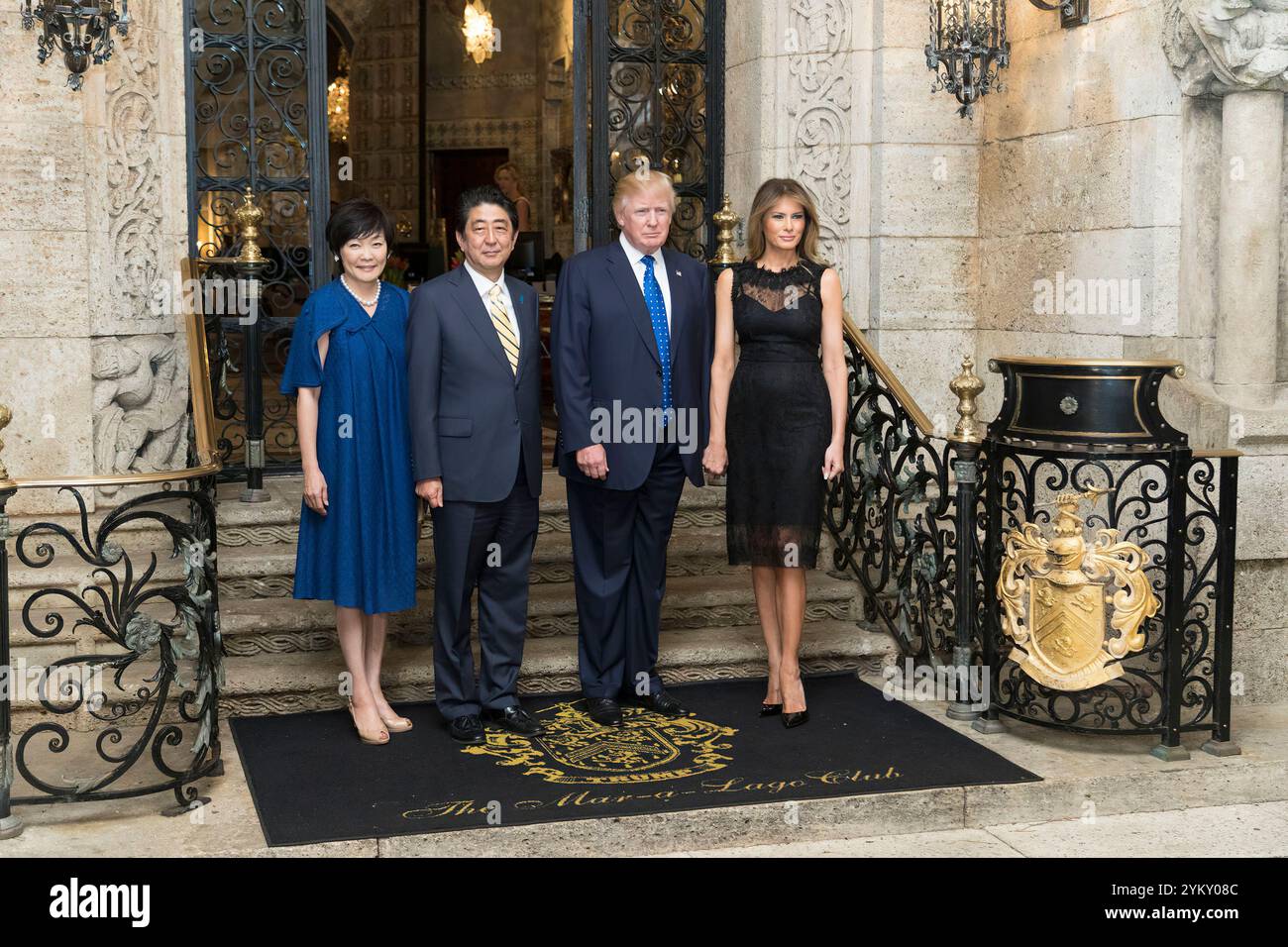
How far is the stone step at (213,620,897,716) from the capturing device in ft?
19.8

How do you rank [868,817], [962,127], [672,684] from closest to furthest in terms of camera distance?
[868,817], [672,684], [962,127]

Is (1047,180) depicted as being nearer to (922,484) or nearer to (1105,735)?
(922,484)

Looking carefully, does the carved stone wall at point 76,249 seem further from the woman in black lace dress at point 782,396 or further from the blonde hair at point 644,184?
the woman in black lace dress at point 782,396

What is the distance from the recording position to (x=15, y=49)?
6.78m

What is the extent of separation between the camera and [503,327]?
558 cm

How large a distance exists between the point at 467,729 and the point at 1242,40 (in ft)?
13.7

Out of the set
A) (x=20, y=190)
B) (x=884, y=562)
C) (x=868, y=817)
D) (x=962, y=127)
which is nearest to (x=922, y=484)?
(x=884, y=562)

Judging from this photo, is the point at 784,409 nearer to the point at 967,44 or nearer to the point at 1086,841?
the point at 1086,841

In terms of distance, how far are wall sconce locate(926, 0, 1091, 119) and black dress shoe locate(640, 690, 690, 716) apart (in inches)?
121

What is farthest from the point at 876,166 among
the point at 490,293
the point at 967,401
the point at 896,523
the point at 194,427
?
the point at 194,427

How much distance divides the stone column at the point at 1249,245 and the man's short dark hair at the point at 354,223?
11.7 feet

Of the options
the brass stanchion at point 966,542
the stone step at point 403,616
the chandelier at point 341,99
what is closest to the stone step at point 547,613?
the stone step at point 403,616

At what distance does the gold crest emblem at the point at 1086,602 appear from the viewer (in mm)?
5559

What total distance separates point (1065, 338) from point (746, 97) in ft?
7.43
